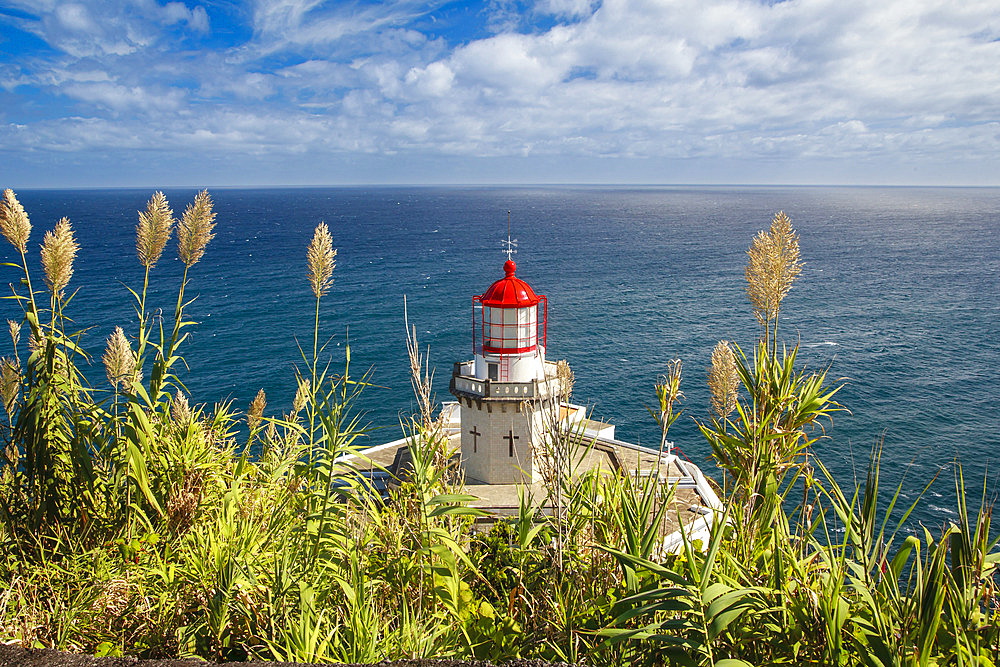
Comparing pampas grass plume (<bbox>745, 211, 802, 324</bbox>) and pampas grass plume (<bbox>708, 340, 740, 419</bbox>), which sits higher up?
pampas grass plume (<bbox>745, 211, 802, 324</bbox>)

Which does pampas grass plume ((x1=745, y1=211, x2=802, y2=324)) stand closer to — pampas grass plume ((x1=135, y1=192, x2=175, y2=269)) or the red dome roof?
pampas grass plume ((x1=135, y1=192, x2=175, y2=269))

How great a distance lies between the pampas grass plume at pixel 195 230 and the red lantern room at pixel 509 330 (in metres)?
8.98

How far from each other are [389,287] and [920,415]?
47.6 m

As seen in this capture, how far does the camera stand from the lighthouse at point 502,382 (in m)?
13.9

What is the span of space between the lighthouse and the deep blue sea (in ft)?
19.0

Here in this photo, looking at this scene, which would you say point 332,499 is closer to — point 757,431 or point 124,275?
point 757,431

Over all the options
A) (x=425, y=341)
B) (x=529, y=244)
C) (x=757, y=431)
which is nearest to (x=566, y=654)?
(x=757, y=431)

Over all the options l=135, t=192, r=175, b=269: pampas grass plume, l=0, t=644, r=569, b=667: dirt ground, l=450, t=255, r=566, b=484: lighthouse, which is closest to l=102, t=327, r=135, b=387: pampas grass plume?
l=135, t=192, r=175, b=269: pampas grass plume

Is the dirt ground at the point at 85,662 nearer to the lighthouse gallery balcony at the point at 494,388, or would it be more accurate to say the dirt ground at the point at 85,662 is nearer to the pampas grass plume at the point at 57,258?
the pampas grass plume at the point at 57,258

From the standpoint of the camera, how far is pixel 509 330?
14078 mm

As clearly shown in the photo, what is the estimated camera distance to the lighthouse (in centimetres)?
1390

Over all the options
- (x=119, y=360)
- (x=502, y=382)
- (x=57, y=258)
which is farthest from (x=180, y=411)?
(x=502, y=382)

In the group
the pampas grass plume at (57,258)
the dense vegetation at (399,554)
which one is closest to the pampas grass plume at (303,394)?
the dense vegetation at (399,554)

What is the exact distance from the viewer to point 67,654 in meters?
3.32
